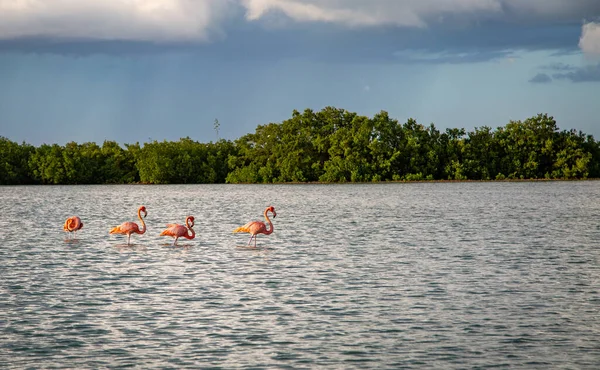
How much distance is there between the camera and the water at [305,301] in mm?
12711

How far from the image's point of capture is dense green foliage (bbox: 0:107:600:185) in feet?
395

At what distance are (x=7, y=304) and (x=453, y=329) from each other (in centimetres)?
875

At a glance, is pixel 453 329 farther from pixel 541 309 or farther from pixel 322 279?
pixel 322 279

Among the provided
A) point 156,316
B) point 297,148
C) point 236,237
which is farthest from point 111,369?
point 297,148

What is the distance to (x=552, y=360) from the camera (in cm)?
1223

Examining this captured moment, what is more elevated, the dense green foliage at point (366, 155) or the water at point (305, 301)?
the dense green foliage at point (366, 155)

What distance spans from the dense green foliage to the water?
88.0 m

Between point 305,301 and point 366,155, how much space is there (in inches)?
4135

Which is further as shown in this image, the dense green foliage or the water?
the dense green foliage

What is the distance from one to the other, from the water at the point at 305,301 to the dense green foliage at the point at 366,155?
88.0 meters

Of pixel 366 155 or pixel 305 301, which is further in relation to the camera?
pixel 366 155

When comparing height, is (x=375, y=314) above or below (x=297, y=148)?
below

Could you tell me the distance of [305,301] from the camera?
17.0m

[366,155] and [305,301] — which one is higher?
[366,155]
